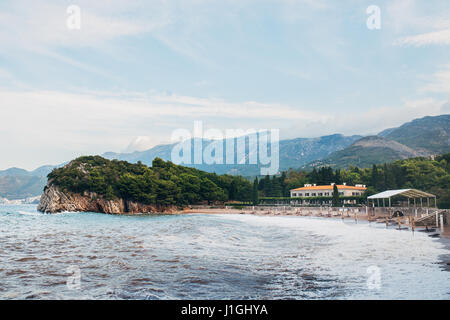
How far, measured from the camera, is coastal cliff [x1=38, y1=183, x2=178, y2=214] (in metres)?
67.9

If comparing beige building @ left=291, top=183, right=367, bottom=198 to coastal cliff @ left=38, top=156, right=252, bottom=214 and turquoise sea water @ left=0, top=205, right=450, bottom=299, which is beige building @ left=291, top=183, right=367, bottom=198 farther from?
turquoise sea water @ left=0, top=205, right=450, bottom=299

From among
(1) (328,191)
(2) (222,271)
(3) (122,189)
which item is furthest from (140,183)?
(2) (222,271)

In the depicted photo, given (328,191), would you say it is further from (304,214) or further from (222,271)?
(222,271)

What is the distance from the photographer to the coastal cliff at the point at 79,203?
2675 inches

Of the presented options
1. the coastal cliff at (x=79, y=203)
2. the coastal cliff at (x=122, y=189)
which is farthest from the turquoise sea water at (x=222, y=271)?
the coastal cliff at (x=122, y=189)

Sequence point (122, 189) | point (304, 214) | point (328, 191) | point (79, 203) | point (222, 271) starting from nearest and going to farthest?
point (222, 271), point (304, 214), point (79, 203), point (122, 189), point (328, 191)

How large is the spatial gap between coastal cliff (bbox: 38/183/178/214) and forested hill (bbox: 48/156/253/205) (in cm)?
98

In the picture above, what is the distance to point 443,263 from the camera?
1170 cm

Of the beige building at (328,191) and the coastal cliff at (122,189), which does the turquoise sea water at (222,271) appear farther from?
the beige building at (328,191)

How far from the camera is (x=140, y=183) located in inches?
2916

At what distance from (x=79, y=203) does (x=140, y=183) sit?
Result: 1285 centimetres

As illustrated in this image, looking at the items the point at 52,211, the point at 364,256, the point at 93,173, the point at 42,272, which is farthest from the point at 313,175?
the point at 42,272
